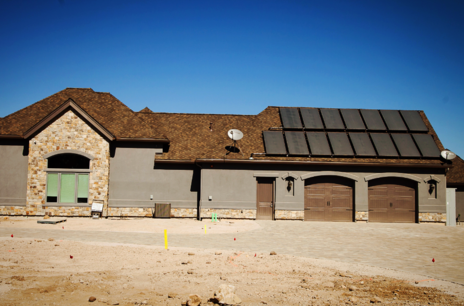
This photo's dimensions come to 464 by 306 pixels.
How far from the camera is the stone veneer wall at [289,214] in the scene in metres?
20.3

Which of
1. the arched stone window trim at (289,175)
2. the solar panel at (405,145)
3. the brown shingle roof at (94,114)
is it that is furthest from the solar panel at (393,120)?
the brown shingle roof at (94,114)

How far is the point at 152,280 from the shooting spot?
22.6 ft

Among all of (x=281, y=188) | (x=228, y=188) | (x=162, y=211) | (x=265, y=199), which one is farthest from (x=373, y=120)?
(x=162, y=211)

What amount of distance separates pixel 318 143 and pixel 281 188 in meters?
3.84

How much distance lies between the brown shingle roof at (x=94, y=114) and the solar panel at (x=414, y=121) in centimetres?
1679

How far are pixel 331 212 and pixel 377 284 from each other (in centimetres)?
1412

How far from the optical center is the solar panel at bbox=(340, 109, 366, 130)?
23203mm

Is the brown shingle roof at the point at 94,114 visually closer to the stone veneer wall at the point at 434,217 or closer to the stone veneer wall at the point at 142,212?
the stone veneer wall at the point at 142,212

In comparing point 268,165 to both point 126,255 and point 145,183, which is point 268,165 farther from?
point 126,255

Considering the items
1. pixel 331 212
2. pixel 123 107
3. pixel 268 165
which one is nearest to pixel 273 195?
pixel 268 165

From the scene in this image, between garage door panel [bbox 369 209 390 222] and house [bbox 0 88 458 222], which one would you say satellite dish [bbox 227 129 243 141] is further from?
garage door panel [bbox 369 209 390 222]

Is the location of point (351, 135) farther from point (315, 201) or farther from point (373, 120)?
point (315, 201)

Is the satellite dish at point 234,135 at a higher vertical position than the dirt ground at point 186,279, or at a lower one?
higher

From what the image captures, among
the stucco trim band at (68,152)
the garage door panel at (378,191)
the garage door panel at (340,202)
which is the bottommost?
the garage door panel at (340,202)
